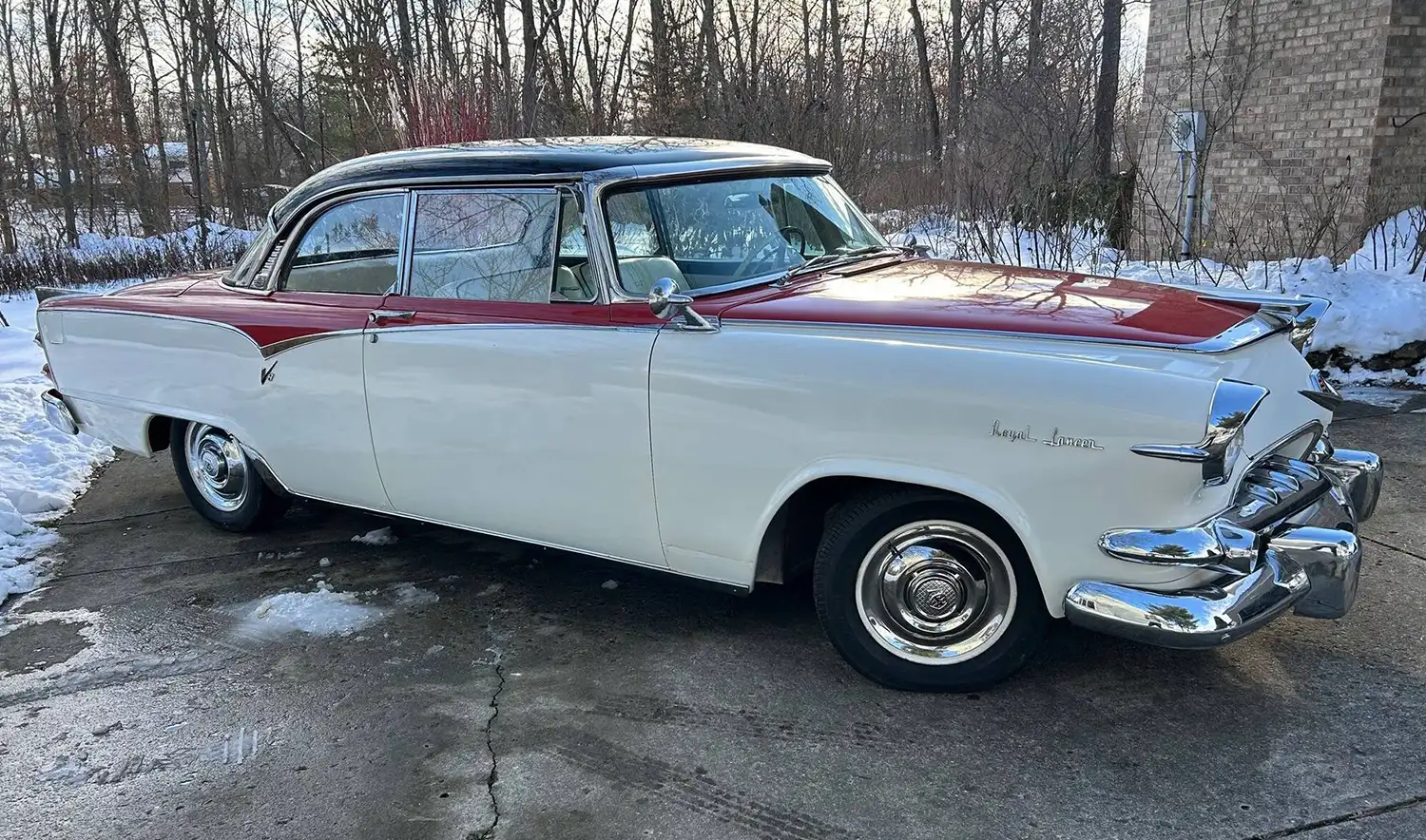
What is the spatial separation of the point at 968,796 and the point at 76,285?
50.9 feet

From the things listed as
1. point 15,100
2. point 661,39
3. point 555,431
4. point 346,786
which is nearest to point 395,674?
point 346,786

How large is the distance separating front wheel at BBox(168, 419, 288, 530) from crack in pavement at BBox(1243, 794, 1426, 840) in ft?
13.6

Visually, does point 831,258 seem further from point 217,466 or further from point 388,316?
point 217,466

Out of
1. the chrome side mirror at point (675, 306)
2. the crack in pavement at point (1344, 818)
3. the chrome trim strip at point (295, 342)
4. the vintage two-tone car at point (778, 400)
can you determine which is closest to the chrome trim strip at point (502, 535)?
the vintage two-tone car at point (778, 400)

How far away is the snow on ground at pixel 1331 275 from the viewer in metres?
7.28

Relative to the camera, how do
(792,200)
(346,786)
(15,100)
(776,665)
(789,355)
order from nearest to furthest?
(346,786), (789,355), (776,665), (792,200), (15,100)

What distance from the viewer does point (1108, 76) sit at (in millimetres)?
16953

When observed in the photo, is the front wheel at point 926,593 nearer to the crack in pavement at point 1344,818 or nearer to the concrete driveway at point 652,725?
the concrete driveway at point 652,725

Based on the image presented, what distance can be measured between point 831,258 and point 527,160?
1229 mm

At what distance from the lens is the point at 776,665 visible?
352 centimetres

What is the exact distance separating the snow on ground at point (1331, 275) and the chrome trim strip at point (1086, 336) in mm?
2539

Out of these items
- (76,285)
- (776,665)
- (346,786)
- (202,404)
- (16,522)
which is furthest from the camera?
(76,285)

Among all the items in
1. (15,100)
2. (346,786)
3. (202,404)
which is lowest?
(346,786)

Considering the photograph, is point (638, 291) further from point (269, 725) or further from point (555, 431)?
point (269, 725)
